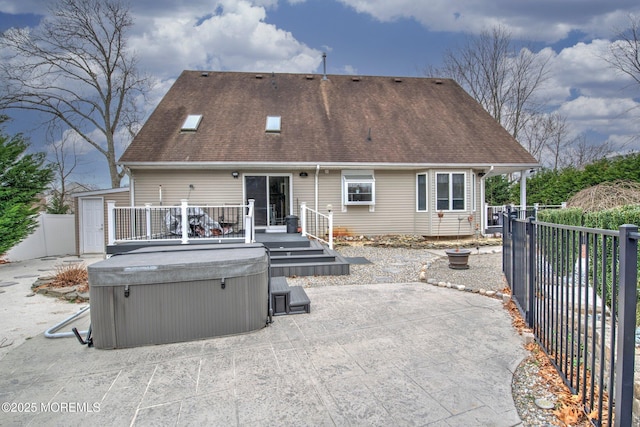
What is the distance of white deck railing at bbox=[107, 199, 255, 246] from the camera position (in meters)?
8.14

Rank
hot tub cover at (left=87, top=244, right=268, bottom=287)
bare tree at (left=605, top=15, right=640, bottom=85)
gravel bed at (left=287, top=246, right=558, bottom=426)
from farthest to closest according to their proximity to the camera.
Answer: bare tree at (left=605, top=15, right=640, bottom=85) < hot tub cover at (left=87, top=244, right=268, bottom=287) < gravel bed at (left=287, top=246, right=558, bottom=426)

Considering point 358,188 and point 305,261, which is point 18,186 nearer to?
point 305,261

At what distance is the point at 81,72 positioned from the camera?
16.7m


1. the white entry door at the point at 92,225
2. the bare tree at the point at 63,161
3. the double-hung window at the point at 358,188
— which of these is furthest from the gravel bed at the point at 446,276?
the bare tree at the point at 63,161

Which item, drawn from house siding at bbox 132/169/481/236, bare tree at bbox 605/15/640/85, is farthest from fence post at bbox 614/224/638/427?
bare tree at bbox 605/15/640/85

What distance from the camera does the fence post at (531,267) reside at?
3.61 m

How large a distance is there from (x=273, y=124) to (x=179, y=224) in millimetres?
5252

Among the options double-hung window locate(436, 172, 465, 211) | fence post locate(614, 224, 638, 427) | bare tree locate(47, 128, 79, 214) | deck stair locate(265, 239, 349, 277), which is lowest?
deck stair locate(265, 239, 349, 277)

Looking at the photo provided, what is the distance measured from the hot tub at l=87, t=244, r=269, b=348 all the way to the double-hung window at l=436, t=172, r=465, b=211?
9.47 metres

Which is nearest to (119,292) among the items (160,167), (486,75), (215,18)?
(160,167)

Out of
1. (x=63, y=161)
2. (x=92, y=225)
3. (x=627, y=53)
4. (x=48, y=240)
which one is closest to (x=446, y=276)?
(x=92, y=225)

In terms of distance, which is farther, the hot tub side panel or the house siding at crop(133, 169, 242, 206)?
the house siding at crop(133, 169, 242, 206)

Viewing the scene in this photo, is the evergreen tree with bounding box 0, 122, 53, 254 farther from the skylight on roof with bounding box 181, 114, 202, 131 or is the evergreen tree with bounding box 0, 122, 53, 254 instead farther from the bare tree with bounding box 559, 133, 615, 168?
the bare tree with bounding box 559, 133, 615, 168

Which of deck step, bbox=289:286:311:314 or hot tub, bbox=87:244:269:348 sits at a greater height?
hot tub, bbox=87:244:269:348
